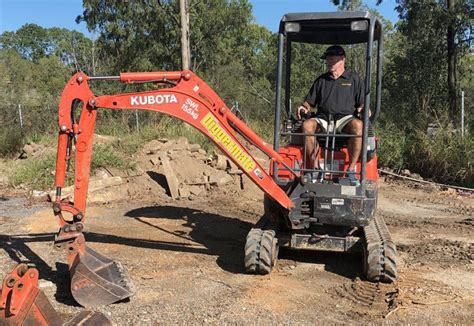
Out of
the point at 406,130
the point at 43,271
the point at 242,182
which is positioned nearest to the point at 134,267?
the point at 43,271

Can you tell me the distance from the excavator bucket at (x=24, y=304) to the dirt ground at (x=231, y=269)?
0.65 metres

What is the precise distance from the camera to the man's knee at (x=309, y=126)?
5477 mm

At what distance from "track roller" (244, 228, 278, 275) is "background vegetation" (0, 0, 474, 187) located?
584 centimetres

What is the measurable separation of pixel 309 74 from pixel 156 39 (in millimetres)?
10749

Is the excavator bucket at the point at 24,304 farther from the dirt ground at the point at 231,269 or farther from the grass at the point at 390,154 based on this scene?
the grass at the point at 390,154

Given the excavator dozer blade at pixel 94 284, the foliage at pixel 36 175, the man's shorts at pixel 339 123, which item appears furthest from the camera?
the foliage at pixel 36 175

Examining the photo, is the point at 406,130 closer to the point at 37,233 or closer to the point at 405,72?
the point at 405,72

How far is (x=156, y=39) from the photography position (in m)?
26.9

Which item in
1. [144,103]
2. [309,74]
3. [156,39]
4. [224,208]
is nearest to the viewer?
[144,103]

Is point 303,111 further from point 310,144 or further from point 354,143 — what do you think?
point 354,143

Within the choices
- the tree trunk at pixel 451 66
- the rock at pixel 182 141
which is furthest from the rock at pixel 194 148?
the tree trunk at pixel 451 66

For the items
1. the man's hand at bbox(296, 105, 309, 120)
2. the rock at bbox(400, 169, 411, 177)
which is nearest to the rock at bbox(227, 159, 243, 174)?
the rock at bbox(400, 169, 411, 177)

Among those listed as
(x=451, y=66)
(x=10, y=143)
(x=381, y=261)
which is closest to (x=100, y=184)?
(x=381, y=261)

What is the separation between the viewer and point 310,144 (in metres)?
5.50
